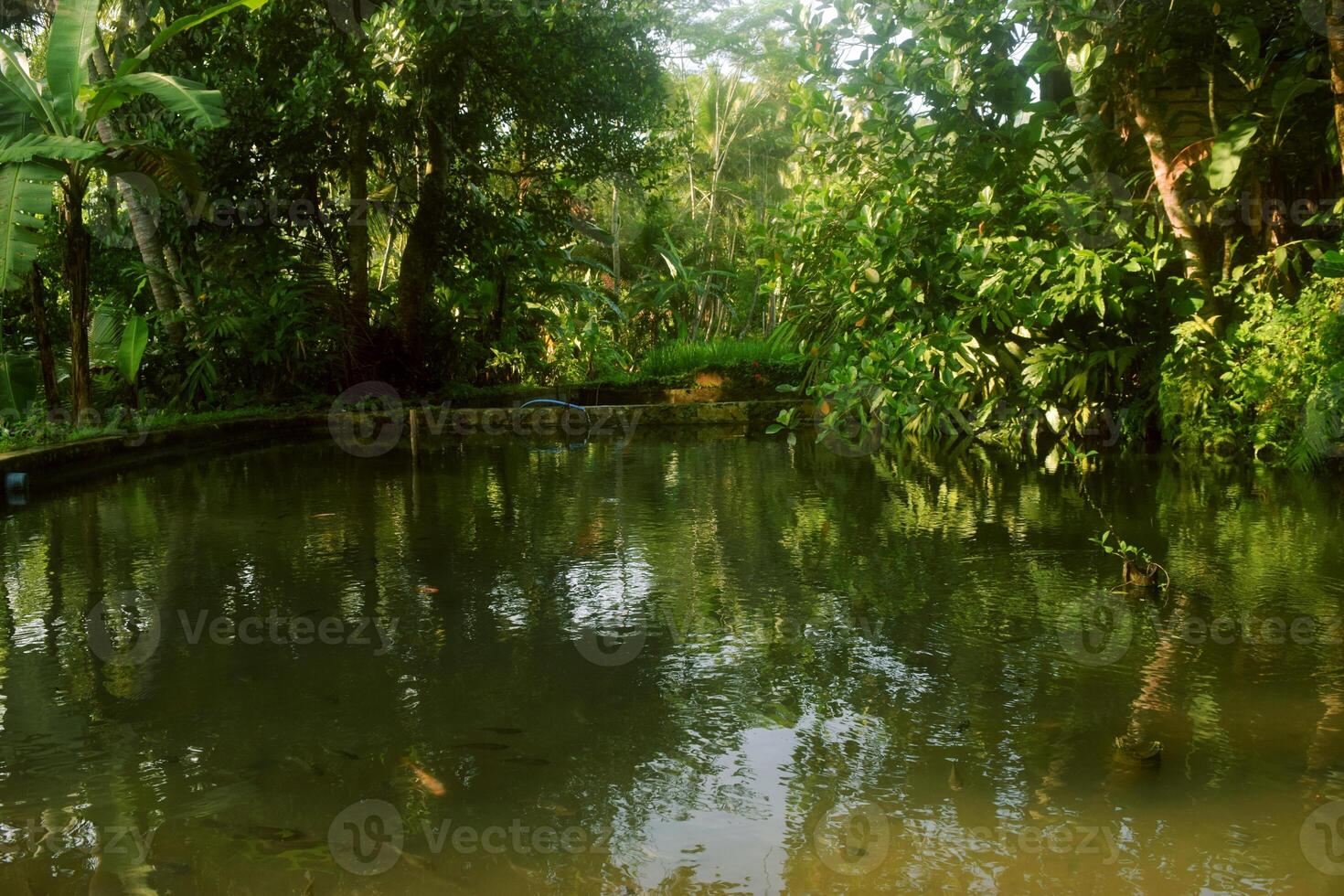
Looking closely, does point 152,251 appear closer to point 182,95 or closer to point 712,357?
Result: point 182,95

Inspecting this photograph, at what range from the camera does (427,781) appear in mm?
2938

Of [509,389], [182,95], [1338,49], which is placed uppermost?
[182,95]

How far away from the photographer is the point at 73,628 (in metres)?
4.55

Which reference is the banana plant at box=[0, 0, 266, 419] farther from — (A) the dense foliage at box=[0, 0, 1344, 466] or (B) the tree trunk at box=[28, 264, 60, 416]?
(B) the tree trunk at box=[28, 264, 60, 416]

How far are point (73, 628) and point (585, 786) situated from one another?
8.97ft

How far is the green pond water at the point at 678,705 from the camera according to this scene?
2514 mm

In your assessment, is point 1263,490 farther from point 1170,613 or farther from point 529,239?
point 529,239

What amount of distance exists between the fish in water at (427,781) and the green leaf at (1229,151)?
302 inches
